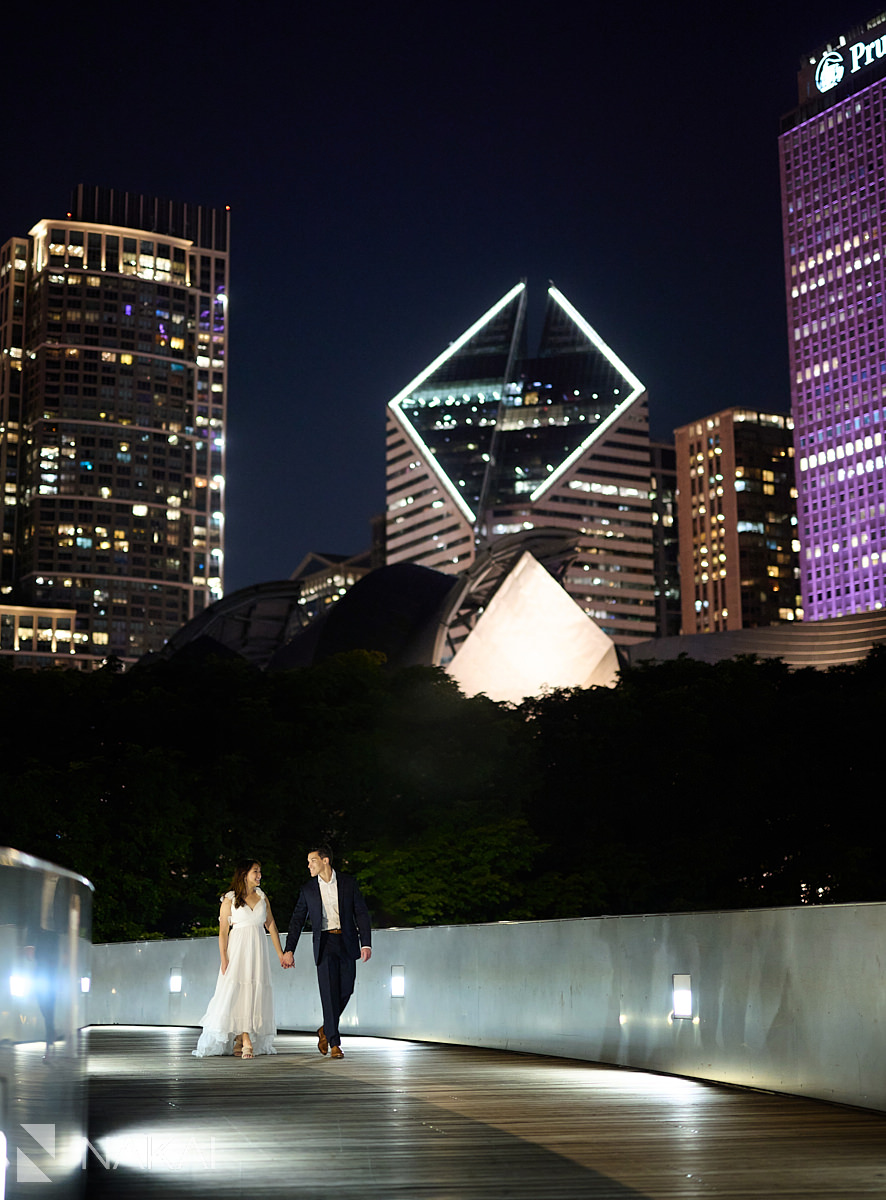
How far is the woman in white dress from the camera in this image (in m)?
13.7

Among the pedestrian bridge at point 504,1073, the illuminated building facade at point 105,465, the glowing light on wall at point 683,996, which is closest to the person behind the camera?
the pedestrian bridge at point 504,1073

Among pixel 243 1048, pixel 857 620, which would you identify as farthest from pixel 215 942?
pixel 857 620

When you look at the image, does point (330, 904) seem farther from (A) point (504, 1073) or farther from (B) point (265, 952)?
(A) point (504, 1073)

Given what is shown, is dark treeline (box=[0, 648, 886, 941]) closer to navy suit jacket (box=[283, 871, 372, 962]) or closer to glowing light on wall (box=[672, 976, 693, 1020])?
navy suit jacket (box=[283, 871, 372, 962])

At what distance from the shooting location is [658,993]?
40.1ft

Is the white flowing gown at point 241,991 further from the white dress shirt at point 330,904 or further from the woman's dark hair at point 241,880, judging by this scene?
the white dress shirt at point 330,904

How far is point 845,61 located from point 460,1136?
589 feet

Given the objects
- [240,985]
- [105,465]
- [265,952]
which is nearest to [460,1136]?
[240,985]

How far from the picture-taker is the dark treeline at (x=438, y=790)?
38.9 metres

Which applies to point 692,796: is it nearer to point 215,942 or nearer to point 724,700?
point 724,700

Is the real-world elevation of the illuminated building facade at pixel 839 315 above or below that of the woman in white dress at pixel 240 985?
above

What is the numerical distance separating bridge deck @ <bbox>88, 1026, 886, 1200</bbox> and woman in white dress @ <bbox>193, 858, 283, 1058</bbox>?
1039 millimetres

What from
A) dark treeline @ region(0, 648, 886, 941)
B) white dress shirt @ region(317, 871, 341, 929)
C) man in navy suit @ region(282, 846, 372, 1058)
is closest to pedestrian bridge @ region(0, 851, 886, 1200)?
man in navy suit @ region(282, 846, 372, 1058)

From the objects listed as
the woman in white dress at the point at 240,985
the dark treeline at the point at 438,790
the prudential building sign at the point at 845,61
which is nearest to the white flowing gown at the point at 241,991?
the woman in white dress at the point at 240,985
